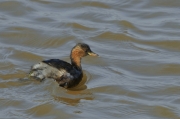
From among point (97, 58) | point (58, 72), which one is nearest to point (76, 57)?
point (58, 72)

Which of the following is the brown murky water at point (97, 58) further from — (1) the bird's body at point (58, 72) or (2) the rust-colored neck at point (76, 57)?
(2) the rust-colored neck at point (76, 57)

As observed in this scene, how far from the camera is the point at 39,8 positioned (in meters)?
15.1

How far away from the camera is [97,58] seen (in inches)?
488

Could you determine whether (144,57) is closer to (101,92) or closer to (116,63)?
(116,63)

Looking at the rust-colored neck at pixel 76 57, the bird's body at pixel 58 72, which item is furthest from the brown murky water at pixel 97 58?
the rust-colored neck at pixel 76 57

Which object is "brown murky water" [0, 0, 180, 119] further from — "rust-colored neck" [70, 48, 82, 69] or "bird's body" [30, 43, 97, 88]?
"rust-colored neck" [70, 48, 82, 69]

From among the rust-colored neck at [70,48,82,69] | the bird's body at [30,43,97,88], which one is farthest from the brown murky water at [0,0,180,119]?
the rust-colored neck at [70,48,82,69]

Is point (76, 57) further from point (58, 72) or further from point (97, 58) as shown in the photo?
point (97, 58)

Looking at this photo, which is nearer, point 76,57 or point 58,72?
point 58,72

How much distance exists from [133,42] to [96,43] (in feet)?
2.26

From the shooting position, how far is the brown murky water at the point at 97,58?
33.4 ft

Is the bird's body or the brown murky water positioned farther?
the bird's body

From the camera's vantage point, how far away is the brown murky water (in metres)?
10.2

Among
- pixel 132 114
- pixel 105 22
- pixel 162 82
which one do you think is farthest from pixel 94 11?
pixel 132 114
